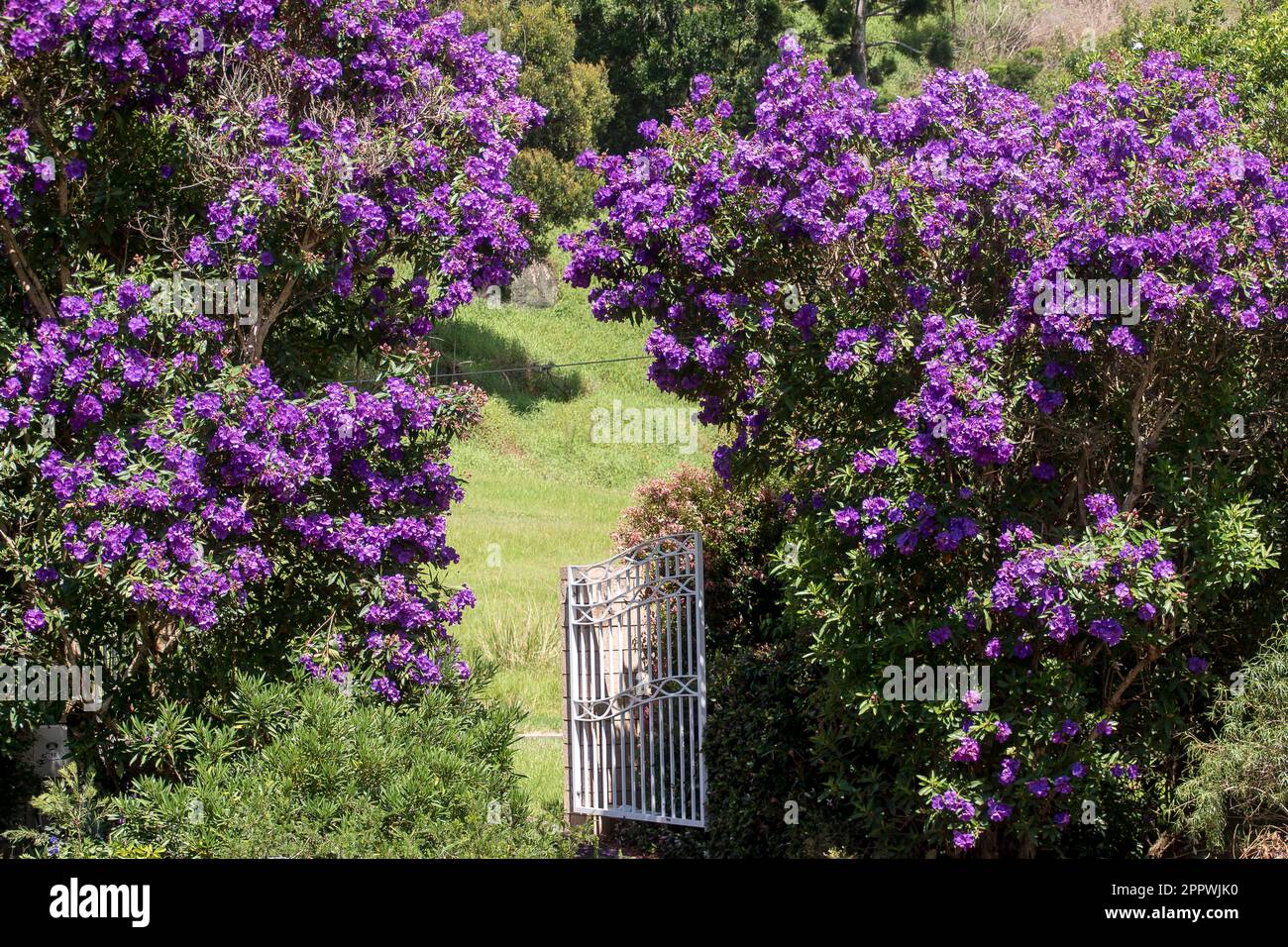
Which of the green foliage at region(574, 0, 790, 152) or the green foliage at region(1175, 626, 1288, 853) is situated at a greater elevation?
the green foliage at region(574, 0, 790, 152)

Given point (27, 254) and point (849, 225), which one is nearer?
point (849, 225)

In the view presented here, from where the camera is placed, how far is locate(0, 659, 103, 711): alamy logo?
7766mm

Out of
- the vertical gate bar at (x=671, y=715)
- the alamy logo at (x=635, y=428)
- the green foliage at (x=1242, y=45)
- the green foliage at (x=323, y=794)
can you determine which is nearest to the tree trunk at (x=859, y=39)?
the alamy logo at (x=635, y=428)

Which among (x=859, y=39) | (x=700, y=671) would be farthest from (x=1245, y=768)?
(x=859, y=39)

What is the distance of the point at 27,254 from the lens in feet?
27.1

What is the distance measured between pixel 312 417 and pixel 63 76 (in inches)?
88.6

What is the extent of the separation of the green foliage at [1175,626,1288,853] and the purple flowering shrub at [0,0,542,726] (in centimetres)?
385

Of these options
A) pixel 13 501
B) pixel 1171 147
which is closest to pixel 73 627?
pixel 13 501

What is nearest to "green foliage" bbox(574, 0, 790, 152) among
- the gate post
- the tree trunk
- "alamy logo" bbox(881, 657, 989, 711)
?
the tree trunk

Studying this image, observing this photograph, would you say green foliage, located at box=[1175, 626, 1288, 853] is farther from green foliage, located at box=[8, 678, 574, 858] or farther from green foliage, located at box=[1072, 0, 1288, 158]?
green foliage, located at box=[1072, 0, 1288, 158]

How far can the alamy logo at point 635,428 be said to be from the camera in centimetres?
2716

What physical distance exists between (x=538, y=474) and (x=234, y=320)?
56.2 feet

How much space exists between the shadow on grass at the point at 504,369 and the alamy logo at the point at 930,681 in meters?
21.1

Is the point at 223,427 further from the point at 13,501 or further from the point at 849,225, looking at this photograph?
the point at 849,225
